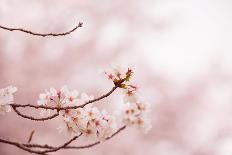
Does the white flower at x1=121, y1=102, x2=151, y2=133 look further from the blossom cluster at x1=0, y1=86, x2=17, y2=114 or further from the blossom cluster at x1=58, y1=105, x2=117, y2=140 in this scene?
the blossom cluster at x1=0, y1=86, x2=17, y2=114

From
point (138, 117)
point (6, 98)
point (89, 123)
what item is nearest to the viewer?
point (138, 117)

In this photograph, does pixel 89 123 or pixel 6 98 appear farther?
pixel 89 123

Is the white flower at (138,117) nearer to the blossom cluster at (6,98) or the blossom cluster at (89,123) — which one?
the blossom cluster at (89,123)

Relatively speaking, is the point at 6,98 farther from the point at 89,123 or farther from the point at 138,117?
the point at 138,117

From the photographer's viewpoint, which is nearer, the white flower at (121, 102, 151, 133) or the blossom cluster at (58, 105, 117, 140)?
the white flower at (121, 102, 151, 133)

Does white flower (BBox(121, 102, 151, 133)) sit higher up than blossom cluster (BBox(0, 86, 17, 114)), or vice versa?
blossom cluster (BBox(0, 86, 17, 114))

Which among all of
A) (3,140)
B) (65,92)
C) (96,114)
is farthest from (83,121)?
(3,140)

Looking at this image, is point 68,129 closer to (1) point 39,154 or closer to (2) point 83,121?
(2) point 83,121

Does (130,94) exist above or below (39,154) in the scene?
above

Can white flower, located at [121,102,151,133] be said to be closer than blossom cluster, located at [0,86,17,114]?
Yes
